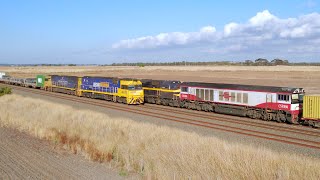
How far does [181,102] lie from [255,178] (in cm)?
2616

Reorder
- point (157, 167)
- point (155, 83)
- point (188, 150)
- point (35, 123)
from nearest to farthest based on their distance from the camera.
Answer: point (157, 167) → point (188, 150) → point (35, 123) → point (155, 83)

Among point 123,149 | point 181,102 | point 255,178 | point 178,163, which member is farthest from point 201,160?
point 181,102

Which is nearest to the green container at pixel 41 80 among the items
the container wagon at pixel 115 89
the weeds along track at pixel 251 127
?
the container wagon at pixel 115 89

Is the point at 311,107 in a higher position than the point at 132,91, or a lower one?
lower

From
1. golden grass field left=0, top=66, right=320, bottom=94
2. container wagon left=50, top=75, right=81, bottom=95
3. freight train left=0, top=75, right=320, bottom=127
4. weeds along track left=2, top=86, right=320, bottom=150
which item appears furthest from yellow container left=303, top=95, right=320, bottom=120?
container wagon left=50, top=75, right=81, bottom=95

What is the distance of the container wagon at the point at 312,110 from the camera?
2505cm

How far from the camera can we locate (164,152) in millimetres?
15422

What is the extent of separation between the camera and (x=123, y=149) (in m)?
17.0

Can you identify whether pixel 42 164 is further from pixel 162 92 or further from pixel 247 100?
pixel 162 92

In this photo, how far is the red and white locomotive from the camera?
27.4m

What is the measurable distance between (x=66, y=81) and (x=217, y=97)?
96.1ft

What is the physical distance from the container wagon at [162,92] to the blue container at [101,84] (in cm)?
346

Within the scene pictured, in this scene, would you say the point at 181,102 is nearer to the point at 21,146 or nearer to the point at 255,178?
the point at 21,146

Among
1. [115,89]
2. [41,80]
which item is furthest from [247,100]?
[41,80]
